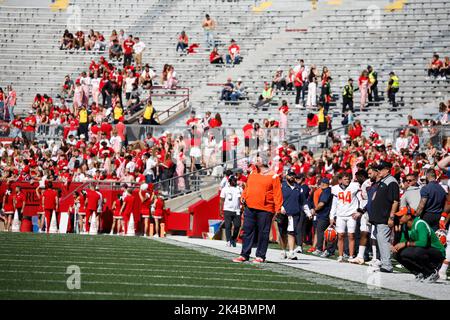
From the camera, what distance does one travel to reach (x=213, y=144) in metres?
27.8

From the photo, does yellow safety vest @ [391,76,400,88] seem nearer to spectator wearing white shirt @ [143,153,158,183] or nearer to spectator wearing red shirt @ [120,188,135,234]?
spectator wearing white shirt @ [143,153,158,183]

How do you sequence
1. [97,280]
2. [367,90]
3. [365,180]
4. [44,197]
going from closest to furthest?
[97,280] < [365,180] < [44,197] < [367,90]

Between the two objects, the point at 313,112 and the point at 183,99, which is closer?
the point at 313,112

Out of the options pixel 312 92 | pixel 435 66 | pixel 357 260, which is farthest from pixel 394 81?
pixel 357 260

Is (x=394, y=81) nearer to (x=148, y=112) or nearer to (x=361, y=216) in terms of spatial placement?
(x=148, y=112)

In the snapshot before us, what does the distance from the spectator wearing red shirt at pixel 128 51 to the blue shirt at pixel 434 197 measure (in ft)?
74.1

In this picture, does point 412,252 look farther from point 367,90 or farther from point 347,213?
point 367,90

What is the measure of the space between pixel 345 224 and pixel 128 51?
68.7 ft

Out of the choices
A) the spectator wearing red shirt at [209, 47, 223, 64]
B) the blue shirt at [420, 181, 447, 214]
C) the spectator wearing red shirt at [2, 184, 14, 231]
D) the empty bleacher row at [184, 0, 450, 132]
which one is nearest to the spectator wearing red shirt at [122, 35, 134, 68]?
the spectator wearing red shirt at [209, 47, 223, 64]

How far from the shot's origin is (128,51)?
36.7 meters

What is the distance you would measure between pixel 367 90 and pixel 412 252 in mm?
18268

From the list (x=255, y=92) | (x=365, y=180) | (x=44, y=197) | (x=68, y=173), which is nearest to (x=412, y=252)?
(x=365, y=180)

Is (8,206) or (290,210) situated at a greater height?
(290,210)

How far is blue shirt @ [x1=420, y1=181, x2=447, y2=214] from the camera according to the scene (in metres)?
14.8
